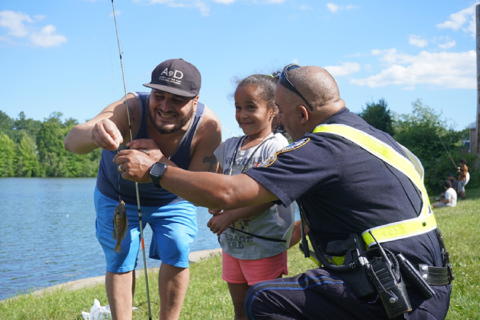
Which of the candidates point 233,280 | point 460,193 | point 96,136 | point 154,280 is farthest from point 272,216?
point 460,193

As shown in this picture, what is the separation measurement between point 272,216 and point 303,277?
991mm

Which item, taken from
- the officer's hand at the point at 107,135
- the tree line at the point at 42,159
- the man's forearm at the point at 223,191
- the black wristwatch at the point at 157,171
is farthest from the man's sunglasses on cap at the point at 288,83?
the tree line at the point at 42,159

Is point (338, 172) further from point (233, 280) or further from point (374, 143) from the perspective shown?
point (233, 280)

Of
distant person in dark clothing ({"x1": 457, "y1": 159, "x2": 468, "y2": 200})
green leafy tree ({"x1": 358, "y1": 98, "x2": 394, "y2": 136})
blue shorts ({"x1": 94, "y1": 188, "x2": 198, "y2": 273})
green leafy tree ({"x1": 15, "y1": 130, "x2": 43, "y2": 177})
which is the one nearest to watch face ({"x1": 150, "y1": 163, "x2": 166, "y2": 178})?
blue shorts ({"x1": 94, "y1": 188, "x2": 198, "y2": 273})

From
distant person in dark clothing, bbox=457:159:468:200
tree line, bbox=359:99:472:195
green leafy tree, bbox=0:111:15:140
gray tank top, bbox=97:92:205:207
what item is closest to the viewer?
gray tank top, bbox=97:92:205:207

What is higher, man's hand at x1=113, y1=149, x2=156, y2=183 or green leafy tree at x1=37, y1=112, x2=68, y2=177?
man's hand at x1=113, y1=149, x2=156, y2=183

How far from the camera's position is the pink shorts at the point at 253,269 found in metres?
3.43

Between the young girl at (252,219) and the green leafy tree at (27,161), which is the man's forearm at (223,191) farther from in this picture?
the green leafy tree at (27,161)

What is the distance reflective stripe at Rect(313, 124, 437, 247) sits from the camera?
2398 millimetres

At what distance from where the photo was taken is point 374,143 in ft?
8.22

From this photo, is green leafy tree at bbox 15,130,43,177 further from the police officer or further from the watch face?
the police officer

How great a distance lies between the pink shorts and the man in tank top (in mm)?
603

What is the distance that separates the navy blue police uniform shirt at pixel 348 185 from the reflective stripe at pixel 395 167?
3cm

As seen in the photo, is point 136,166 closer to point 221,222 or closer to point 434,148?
point 221,222
